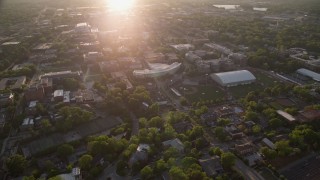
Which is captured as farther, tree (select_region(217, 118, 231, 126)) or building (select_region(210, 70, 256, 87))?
building (select_region(210, 70, 256, 87))

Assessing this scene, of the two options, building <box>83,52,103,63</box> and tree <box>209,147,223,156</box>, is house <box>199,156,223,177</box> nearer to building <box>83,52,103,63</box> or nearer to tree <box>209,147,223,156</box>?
tree <box>209,147,223,156</box>

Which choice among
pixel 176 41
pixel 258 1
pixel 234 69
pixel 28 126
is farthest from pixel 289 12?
pixel 28 126

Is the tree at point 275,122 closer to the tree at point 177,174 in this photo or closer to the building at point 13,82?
the tree at point 177,174

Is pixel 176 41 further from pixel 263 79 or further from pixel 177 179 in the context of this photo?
pixel 177 179

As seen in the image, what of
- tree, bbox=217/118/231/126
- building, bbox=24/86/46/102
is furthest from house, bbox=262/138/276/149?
building, bbox=24/86/46/102

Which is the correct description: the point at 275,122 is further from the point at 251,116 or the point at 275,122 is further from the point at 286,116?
the point at 251,116

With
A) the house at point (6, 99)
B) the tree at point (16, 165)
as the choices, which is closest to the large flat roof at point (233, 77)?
the house at point (6, 99)
